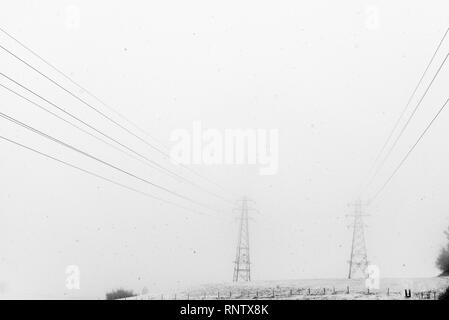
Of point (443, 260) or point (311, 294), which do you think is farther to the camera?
point (443, 260)

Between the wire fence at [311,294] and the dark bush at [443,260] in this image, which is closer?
the wire fence at [311,294]

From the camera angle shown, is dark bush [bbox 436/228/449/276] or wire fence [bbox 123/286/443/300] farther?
dark bush [bbox 436/228/449/276]
